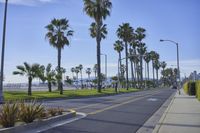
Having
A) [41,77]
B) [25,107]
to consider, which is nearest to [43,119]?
[25,107]

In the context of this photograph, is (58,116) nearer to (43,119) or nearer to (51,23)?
(43,119)

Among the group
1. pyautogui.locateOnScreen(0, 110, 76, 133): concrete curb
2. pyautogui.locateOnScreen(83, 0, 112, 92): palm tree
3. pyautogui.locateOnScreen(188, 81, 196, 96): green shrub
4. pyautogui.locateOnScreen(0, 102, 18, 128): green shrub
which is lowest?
pyautogui.locateOnScreen(0, 110, 76, 133): concrete curb

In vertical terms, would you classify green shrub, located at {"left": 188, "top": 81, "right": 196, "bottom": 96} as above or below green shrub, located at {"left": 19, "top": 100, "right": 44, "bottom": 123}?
above

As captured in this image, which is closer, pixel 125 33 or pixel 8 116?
pixel 8 116

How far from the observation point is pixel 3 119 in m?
13.8

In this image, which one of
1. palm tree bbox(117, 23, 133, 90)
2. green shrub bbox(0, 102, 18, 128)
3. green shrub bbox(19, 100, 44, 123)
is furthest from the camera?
palm tree bbox(117, 23, 133, 90)

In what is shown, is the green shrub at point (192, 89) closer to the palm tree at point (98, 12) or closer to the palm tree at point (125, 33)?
the palm tree at point (98, 12)

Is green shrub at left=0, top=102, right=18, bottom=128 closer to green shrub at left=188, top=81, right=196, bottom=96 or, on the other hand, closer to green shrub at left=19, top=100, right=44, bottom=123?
green shrub at left=19, top=100, right=44, bottom=123

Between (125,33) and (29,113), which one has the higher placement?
(125,33)

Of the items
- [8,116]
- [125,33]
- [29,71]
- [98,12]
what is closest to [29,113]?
[8,116]

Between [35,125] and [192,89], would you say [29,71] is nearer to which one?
[192,89]

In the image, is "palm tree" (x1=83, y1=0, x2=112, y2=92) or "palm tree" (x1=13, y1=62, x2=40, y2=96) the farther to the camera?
"palm tree" (x1=83, y1=0, x2=112, y2=92)

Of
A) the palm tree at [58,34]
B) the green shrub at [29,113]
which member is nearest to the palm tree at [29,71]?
the palm tree at [58,34]

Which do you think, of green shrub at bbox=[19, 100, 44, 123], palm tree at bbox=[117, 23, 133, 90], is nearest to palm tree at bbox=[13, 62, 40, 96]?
green shrub at bbox=[19, 100, 44, 123]
